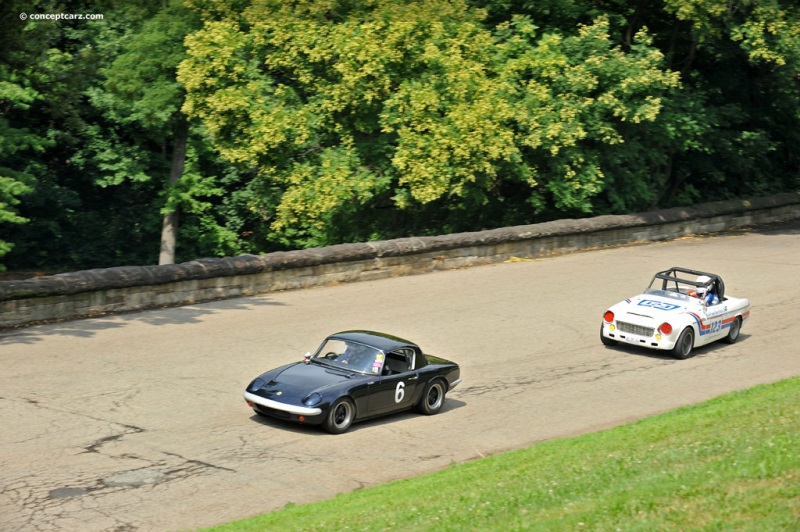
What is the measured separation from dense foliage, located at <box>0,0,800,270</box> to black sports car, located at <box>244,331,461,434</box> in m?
12.6

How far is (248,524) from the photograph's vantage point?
29.8 ft

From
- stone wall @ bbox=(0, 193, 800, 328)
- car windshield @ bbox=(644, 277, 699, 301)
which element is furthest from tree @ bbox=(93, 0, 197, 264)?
car windshield @ bbox=(644, 277, 699, 301)

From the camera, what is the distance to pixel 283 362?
15641 millimetres

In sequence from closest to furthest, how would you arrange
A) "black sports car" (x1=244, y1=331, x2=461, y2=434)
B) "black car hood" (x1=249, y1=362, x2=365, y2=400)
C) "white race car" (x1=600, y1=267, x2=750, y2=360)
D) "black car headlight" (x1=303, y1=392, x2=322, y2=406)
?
"black car headlight" (x1=303, y1=392, x2=322, y2=406)
"black sports car" (x1=244, y1=331, x2=461, y2=434)
"black car hood" (x1=249, y1=362, x2=365, y2=400)
"white race car" (x1=600, y1=267, x2=750, y2=360)

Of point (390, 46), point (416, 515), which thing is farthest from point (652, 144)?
point (416, 515)

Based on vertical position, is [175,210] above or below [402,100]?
below

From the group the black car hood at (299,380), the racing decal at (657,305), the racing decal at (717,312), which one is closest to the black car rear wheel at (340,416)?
the black car hood at (299,380)

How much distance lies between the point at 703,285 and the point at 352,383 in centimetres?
817

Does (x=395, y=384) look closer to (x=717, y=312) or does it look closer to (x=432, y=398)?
(x=432, y=398)

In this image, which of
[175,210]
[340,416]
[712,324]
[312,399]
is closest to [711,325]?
[712,324]

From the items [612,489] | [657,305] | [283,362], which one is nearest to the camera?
[612,489]

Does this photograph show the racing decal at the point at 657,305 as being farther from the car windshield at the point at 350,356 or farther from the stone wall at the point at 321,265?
the stone wall at the point at 321,265

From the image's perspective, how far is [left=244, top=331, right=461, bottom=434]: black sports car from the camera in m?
12.2

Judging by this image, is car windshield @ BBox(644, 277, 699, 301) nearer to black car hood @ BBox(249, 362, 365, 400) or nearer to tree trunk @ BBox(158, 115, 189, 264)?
black car hood @ BBox(249, 362, 365, 400)
